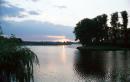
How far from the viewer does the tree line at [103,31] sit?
5374 inches

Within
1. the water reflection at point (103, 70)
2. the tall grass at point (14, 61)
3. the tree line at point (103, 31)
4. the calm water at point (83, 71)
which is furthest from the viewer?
the tree line at point (103, 31)

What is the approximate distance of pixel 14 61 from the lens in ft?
27.3

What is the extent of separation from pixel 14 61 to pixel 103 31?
437ft

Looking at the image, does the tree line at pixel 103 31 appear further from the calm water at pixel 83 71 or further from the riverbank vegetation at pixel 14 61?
the riverbank vegetation at pixel 14 61

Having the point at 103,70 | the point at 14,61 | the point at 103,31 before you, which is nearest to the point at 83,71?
the point at 103,70

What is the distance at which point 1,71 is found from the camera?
837 centimetres

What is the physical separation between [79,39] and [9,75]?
437 ft

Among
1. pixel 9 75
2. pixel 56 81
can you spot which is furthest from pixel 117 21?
pixel 9 75

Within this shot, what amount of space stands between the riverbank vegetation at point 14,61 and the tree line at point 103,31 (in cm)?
12921

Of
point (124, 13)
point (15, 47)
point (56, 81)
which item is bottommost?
point (56, 81)

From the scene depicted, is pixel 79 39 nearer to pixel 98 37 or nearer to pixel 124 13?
pixel 98 37

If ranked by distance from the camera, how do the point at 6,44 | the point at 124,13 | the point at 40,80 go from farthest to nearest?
1. the point at 124,13
2. the point at 40,80
3. the point at 6,44

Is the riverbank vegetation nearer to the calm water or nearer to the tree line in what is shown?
the calm water

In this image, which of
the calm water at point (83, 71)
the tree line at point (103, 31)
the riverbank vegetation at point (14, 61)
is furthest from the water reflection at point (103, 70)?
the tree line at point (103, 31)
